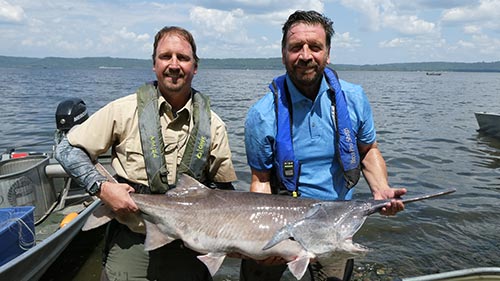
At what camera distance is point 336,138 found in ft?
14.4

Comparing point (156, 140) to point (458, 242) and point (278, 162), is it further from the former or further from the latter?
point (458, 242)

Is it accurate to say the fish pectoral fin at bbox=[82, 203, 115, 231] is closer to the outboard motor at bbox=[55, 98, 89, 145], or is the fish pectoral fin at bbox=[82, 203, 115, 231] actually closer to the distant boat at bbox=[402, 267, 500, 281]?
the distant boat at bbox=[402, 267, 500, 281]

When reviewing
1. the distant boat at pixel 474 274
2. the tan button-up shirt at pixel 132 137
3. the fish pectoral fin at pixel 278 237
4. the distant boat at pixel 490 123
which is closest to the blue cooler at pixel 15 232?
the tan button-up shirt at pixel 132 137

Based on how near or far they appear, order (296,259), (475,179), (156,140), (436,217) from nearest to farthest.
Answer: (296,259)
(156,140)
(436,217)
(475,179)

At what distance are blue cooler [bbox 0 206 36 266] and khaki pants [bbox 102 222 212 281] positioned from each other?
1.78m

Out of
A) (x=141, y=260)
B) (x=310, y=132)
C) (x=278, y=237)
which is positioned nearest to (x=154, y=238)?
(x=141, y=260)

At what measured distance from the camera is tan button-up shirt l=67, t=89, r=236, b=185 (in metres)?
4.07

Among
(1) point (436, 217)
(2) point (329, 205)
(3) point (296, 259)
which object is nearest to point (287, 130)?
(2) point (329, 205)

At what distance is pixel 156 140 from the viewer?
4.15 m

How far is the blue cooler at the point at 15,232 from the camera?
5238 millimetres

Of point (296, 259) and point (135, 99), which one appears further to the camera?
point (135, 99)

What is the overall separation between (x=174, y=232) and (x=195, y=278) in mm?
733

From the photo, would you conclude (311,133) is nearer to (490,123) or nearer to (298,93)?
(298,93)

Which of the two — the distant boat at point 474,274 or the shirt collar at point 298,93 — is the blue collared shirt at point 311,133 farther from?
the distant boat at point 474,274
